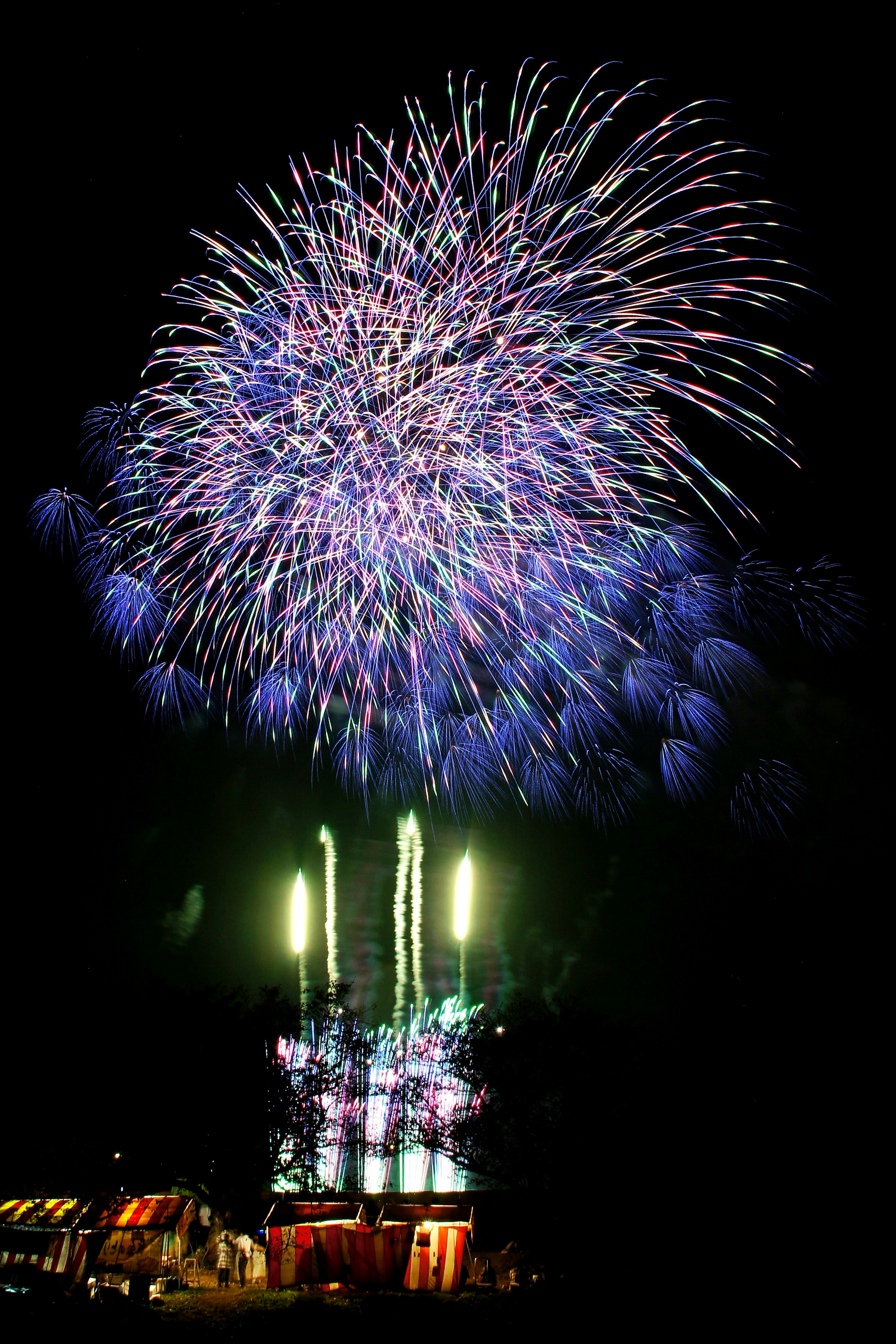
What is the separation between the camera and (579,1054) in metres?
25.4

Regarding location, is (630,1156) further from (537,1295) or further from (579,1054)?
(579,1054)

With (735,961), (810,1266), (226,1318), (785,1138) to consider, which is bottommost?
(226,1318)

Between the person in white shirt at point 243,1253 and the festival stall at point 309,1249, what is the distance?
1.57m

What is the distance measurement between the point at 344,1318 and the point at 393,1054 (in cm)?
1529

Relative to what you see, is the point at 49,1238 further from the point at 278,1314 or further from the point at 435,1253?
the point at 435,1253

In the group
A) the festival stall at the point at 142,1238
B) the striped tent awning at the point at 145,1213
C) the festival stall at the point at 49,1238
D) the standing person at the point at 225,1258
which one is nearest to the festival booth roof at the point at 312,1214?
the standing person at the point at 225,1258

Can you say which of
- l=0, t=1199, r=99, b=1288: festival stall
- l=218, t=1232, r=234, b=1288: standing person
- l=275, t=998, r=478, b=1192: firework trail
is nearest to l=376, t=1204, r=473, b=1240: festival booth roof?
l=275, t=998, r=478, b=1192: firework trail

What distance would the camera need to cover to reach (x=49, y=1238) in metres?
21.2

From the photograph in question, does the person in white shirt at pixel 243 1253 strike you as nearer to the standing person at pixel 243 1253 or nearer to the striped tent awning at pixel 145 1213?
the standing person at pixel 243 1253

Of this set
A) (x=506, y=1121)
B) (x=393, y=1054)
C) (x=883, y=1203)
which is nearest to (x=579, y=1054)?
(x=506, y=1121)

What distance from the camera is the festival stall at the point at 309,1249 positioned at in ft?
70.6

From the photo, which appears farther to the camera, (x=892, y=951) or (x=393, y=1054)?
(x=393, y=1054)

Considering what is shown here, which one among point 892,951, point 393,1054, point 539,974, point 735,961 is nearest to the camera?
point 892,951

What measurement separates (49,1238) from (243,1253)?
508cm
